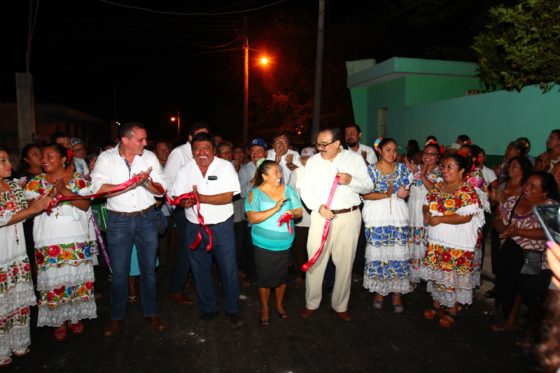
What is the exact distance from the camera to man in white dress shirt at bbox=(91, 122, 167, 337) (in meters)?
4.29

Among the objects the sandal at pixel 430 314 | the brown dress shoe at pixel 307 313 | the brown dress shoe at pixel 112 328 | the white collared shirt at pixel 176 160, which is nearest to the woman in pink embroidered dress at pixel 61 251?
the brown dress shoe at pixel 112 328

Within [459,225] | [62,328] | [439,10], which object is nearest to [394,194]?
[459,225]

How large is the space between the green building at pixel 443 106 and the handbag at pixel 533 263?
4.47 m

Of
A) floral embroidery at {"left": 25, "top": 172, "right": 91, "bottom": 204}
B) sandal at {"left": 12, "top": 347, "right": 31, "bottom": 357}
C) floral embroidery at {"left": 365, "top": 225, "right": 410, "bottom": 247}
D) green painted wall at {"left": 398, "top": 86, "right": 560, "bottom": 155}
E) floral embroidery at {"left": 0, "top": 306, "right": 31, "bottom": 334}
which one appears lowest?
sandal at {"left": 12, "top": 347, "right": 31, "bottom": 357}

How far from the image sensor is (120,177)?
4.32m

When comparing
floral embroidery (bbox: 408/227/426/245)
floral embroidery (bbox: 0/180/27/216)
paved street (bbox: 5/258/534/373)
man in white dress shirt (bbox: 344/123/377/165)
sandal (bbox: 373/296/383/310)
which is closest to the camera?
floral embroidery (bbox: 0/180/27/216)

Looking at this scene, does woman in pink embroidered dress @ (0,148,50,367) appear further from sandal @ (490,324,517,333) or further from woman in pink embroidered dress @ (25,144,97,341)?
sandal @ (490,324,517,333)

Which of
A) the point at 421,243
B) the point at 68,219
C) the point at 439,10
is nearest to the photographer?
the point at 68,219

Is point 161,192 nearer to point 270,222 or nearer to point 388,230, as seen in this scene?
point 270,222

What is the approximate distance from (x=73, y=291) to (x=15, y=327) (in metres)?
0.63

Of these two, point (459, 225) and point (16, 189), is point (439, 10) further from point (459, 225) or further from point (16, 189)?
point (16, 189)

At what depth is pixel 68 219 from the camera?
4281 mm

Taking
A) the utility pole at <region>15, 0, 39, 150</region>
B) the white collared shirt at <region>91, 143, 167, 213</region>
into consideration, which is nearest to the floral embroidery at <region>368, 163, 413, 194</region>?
the white collared shirt at <region>91, 143, 167, 213</region>

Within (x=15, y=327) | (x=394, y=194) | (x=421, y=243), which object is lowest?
(x=15, y=327)
